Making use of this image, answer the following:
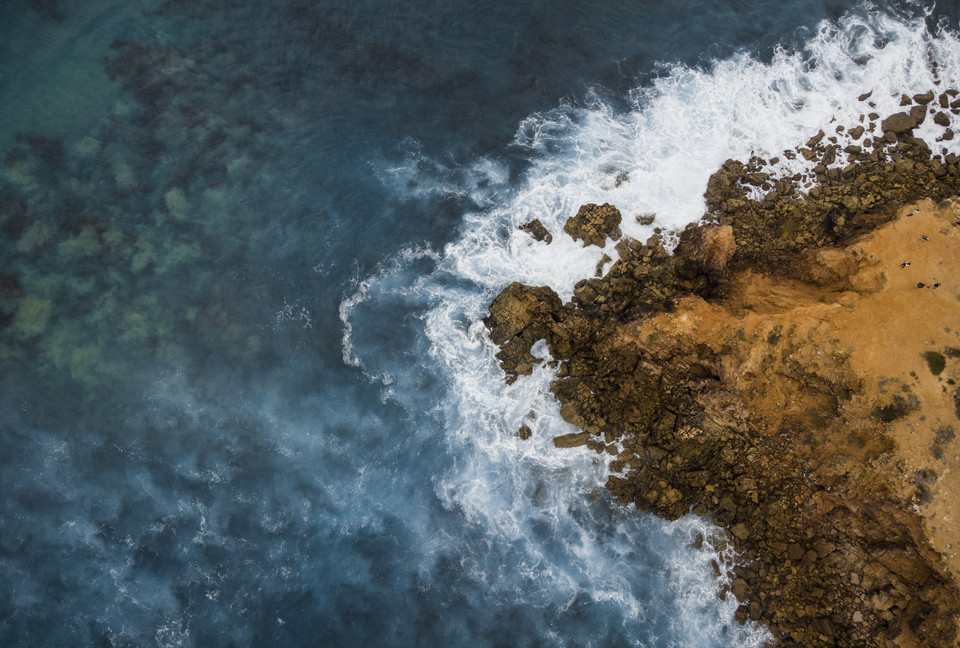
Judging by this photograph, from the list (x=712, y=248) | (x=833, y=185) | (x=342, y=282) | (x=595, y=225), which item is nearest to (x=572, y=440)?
(x=595, y=225)

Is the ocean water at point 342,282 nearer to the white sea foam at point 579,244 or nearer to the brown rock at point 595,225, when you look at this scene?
the white sea foam at point 579,244

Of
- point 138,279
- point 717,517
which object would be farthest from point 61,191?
point 717,517

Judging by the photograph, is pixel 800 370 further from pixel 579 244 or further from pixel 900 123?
pixel 900 123

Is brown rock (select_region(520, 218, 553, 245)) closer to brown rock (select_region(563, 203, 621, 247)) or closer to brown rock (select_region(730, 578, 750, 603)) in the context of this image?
brown rock (select_region(563, 203, 621, 247))

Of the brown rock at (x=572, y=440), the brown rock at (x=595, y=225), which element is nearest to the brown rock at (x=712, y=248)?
the brown rock at (x=595, y=225)

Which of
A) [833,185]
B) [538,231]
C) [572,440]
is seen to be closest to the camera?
[572,440]

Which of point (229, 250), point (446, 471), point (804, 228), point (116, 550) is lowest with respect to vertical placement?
point (116, 550)

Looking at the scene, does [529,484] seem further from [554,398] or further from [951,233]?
[951,233]
